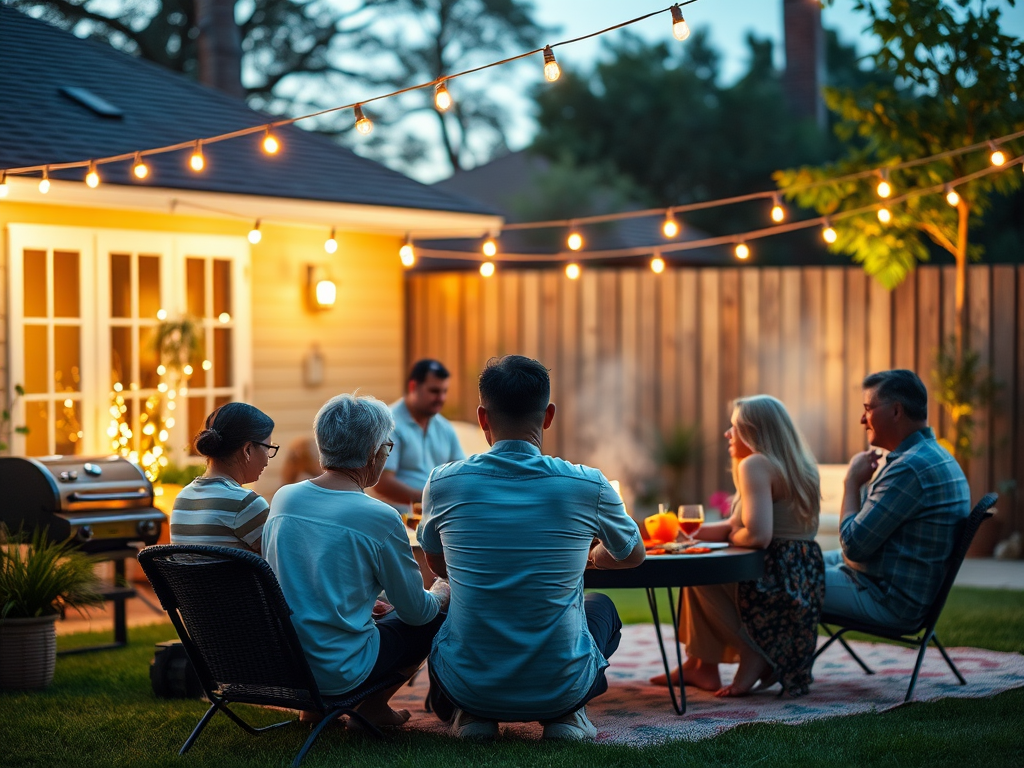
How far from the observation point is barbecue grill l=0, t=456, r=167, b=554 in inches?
227

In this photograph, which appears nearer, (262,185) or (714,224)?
(262,185)

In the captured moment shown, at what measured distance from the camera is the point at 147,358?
26.4 ft

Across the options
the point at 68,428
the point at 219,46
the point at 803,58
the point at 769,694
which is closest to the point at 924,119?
the point at 769,694

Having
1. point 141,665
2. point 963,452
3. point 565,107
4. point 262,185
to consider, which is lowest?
point 141,665

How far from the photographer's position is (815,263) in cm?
2025

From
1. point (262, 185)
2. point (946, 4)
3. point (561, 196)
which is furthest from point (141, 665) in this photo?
point (561, 196)

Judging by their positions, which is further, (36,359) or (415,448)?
(36,359)

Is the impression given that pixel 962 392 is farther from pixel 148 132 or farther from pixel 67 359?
pixel 67 359

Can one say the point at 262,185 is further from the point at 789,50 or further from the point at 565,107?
the point at 789,50

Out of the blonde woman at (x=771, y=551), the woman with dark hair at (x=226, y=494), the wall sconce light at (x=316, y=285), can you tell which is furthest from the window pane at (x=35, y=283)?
the blonde woman at (x=771, y=551)

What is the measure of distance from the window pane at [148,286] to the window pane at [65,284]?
459 millimetres

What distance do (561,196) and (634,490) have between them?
8881 mm

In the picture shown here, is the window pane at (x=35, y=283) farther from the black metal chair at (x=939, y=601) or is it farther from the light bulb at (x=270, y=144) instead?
the black metal chair at (x=939, y=601)

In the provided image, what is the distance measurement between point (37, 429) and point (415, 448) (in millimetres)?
2800
